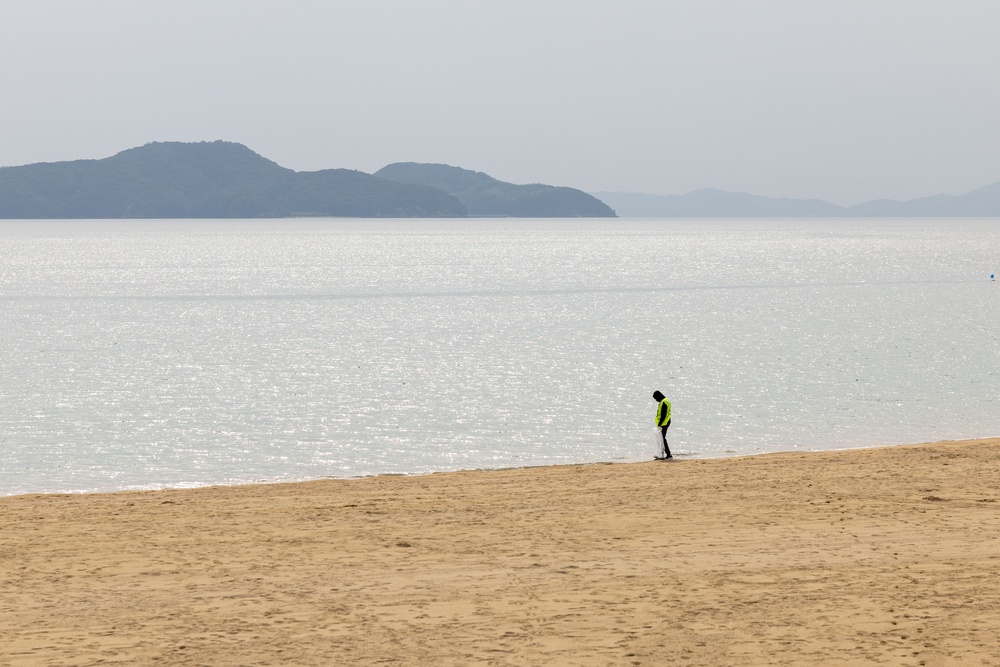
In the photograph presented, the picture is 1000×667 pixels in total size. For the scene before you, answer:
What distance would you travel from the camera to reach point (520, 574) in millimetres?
15172

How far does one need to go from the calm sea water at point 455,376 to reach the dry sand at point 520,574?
8.54 meters

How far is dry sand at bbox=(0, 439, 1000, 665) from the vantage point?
1241 centimetres

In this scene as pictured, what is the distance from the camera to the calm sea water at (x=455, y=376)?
103 feet

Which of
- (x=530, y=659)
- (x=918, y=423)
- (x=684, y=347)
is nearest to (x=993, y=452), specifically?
(x=918, y=423)

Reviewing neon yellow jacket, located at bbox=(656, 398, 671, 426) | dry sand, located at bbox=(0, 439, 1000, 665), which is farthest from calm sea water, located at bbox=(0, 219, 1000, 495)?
dry sand, located at bbox=(0, 439, 1000, 665)

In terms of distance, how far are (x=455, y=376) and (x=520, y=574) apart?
32875mm

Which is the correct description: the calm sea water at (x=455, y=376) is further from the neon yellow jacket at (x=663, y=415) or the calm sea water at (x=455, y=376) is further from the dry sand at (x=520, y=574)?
the dry sand at (x=520, y=574)

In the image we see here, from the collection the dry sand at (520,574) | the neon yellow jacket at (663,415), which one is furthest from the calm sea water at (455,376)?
the dry sand at (520,574)

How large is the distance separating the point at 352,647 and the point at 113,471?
18118 mm

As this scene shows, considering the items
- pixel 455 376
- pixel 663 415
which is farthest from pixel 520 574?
pixel 455 376

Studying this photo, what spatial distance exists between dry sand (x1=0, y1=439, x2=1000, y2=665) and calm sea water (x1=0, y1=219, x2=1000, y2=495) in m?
8.54

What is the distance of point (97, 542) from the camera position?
17375 mm

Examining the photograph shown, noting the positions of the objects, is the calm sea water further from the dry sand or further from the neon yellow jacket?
the dry sand

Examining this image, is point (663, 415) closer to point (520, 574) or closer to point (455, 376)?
point (520, 574)
